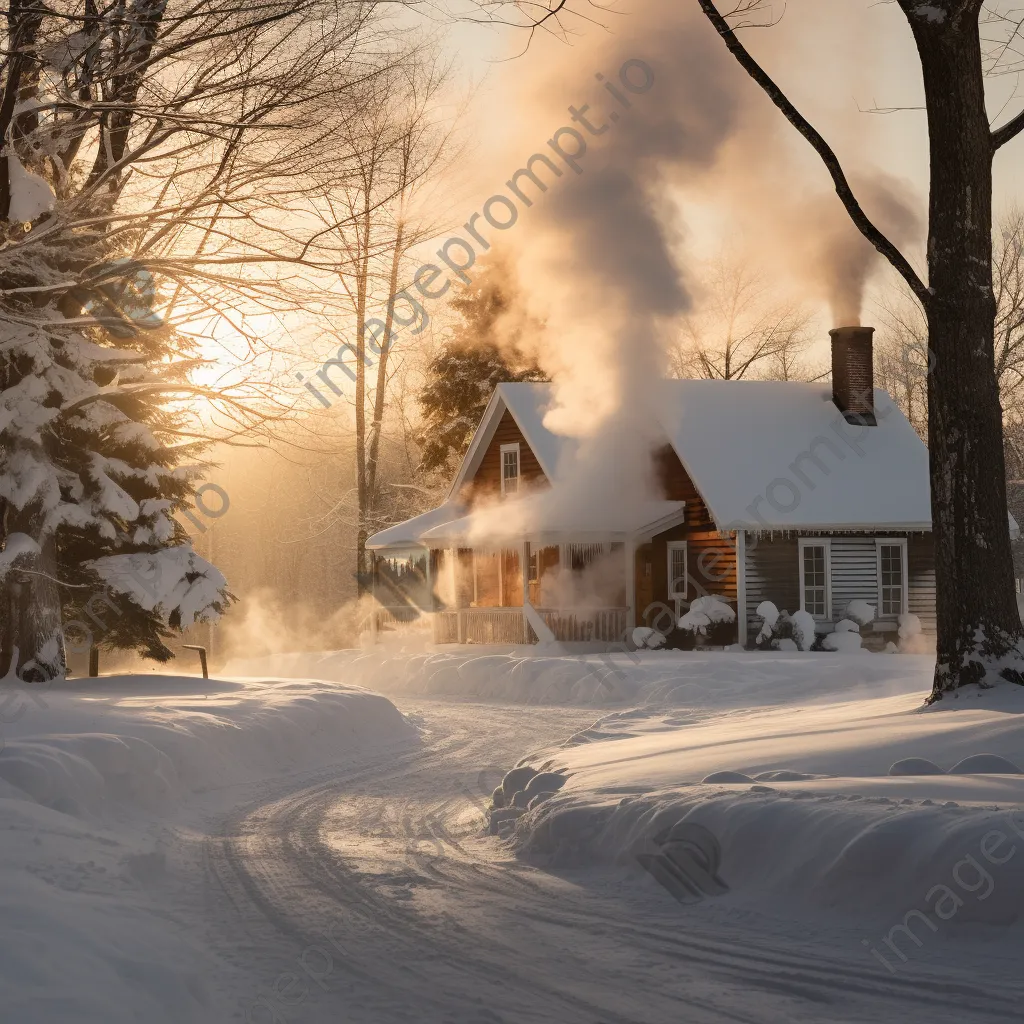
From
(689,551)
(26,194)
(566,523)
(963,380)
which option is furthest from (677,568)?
(26,194)

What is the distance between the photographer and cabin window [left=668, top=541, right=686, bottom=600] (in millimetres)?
30891

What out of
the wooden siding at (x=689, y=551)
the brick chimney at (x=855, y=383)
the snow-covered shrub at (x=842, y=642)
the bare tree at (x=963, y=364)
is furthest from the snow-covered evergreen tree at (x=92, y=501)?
the brick chimney at (x=855, y=383)

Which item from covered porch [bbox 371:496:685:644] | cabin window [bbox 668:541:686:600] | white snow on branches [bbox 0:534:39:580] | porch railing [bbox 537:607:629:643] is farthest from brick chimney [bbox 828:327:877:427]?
white snow on branches [bbox 0:534:39:580]

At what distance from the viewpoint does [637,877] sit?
7367 millimetres

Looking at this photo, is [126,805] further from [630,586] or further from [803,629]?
[630,586]

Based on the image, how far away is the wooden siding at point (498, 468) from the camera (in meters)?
34.5

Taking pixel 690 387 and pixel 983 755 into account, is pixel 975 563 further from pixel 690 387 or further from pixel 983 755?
pixel 690 387

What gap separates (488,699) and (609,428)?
1122 centimetres

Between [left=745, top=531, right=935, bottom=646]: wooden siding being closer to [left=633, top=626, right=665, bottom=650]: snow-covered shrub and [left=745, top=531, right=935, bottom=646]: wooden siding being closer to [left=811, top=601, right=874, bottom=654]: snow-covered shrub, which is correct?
[left=811, top=601, right=874, bottom=654]: snow-covered shrub

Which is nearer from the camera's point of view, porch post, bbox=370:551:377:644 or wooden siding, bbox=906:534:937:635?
wooden siding, bbox=906:534:937:635

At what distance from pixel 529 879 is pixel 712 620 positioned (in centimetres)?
2171

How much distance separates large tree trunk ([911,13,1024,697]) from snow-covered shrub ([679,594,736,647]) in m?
16.2

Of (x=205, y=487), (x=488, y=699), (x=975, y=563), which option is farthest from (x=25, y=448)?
(x=975, y=563)

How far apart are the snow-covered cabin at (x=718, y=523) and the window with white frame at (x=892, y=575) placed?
3 centimetres
